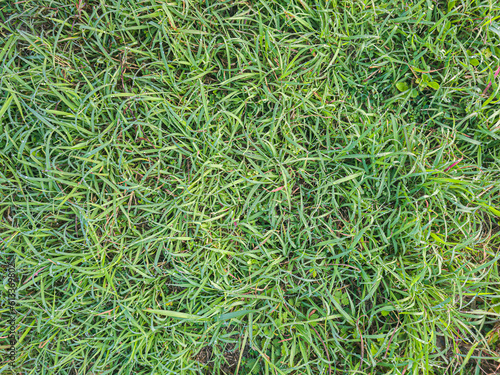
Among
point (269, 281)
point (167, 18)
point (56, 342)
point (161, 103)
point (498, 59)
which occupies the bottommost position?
point (56, 342)

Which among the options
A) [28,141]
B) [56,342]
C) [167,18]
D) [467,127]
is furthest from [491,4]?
[56,342]

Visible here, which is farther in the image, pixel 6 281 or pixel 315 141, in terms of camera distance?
pixel 315 141

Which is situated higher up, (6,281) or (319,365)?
(6,281)

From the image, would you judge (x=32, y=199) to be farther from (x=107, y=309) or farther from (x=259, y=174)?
(x=259, y=174)

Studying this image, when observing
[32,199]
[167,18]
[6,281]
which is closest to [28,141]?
[32,199]

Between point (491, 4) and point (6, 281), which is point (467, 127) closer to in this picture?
point (491, 4)

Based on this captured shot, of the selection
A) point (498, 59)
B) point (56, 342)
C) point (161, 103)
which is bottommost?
point (56, 342)
